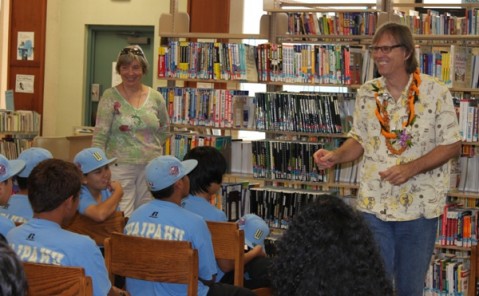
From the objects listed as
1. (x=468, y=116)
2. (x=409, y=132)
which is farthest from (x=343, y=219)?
(x=468, y=116)

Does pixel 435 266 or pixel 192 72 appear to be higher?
pixel 192 72

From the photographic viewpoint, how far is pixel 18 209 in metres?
4.50

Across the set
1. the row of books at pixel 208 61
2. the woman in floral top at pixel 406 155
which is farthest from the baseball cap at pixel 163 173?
the row of books at pixel 208 61

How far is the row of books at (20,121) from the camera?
34.6 ft

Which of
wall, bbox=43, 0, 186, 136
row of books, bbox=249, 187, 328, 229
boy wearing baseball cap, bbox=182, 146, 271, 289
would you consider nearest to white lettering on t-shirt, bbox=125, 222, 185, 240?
boy wearing baseball cap, bbox=182, 146, 271, 289

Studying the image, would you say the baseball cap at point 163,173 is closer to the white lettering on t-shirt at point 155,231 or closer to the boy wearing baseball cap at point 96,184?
the white lettering on t-shirt at point 155,231

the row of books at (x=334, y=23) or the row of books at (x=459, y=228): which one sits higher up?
the row of books at (x=334, y=23)

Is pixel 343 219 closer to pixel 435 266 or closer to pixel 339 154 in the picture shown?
pixel 339 154

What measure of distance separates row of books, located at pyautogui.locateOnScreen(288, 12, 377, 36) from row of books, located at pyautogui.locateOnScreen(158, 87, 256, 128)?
1.30 meters

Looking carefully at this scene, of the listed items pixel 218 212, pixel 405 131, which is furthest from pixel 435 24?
pixel 405 131

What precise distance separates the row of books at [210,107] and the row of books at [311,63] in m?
0.28

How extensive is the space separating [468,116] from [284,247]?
4.75 metres

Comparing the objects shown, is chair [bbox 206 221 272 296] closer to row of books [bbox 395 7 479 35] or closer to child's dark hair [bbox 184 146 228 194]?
child's dark hair [bbox 184 146 228 194]

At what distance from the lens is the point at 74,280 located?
3.18 meters
